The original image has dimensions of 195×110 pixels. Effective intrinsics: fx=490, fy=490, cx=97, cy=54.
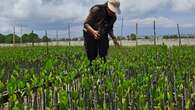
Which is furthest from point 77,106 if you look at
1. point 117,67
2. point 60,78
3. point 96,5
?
point 96,5

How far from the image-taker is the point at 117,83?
566 cm

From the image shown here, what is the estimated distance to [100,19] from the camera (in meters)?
8.08

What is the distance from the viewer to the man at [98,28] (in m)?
8.00

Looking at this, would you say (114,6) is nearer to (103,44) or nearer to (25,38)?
(103,44)

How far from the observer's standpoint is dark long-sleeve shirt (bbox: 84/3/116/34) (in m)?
8.02

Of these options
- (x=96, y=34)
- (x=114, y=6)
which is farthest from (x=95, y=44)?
(x=114, y=6)

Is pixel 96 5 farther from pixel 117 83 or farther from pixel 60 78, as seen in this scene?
pixel 117 83

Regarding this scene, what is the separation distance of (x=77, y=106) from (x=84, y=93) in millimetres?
877

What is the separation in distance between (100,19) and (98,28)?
0.16 metres

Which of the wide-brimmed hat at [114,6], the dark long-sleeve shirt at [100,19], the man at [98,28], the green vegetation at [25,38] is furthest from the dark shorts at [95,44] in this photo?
the green vegetation at [25,38]

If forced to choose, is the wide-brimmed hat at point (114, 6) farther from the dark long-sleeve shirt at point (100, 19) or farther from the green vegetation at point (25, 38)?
the green vegetation at point (25, 38)

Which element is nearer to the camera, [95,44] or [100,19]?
[100,19]

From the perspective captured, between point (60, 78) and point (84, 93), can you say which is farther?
point (60, 78)

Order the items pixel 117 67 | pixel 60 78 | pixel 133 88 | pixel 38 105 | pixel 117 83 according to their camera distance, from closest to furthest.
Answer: pixel 38 105 → pixel 133 88 → pixel 117 83 → pixel 60 78 → pixel 117 67
